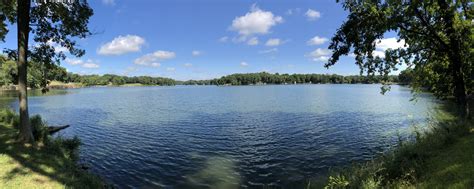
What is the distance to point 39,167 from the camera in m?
13.4

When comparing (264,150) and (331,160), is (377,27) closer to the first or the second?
(331,160)

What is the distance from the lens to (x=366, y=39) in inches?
607

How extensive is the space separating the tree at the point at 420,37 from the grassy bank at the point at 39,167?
13503mm

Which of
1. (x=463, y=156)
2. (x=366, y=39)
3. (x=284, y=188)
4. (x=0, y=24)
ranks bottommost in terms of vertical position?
(x=284, y=188)

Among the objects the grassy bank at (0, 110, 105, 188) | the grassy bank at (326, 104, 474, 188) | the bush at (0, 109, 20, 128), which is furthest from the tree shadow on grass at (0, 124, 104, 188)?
the grassy bank at (326, 104, 474, 188)

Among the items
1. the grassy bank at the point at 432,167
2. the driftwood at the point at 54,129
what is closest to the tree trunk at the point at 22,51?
the grassy bank at the point at 432,167

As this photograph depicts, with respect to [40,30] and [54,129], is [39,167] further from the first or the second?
[54,129]

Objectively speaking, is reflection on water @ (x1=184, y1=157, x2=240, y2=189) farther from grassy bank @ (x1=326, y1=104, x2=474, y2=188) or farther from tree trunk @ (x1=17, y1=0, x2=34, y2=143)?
tree trunk @ (x1=17, y1=0, x2=34, y2=143)

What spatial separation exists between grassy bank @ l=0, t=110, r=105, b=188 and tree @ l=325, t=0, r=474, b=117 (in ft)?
44.3

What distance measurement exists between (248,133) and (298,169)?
40.6 ft

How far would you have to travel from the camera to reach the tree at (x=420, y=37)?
13.8m

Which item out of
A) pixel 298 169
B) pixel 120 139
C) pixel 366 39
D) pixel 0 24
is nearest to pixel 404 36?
pixel 366 39

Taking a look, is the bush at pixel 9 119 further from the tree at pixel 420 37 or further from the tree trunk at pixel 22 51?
the tree at pixel 420 37

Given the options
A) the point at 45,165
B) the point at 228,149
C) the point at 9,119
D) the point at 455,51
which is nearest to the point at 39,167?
the point at 45,165
